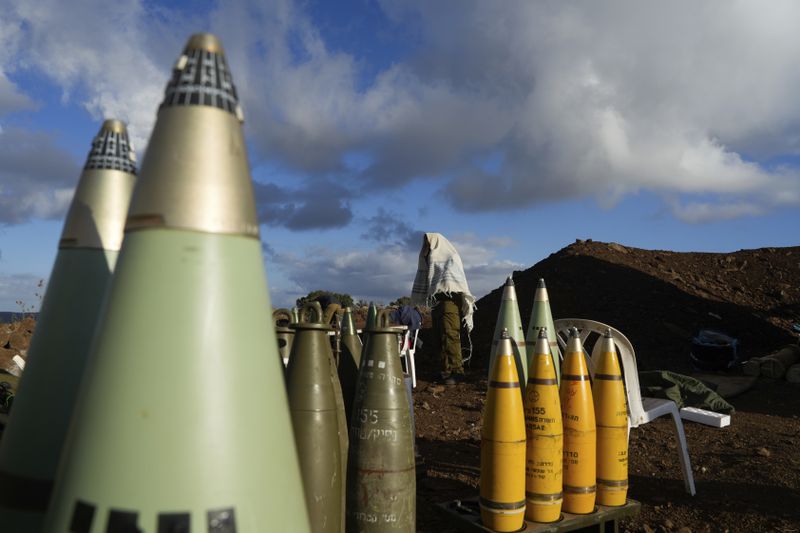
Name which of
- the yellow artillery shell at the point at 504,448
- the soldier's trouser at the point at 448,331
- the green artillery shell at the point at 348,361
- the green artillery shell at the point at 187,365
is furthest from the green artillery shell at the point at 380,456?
the soldier's trouser at the point at 448,331

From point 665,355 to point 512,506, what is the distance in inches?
367

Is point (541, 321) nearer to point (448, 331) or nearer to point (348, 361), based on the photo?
point (348, 361)

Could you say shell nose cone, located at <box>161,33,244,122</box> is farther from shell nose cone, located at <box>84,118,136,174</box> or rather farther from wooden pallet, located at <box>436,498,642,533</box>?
wooden pallet, located at <box>436,498,642,533</box>

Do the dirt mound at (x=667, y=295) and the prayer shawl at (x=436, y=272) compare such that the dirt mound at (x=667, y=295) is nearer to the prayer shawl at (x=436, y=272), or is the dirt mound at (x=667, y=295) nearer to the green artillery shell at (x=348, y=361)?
the prayer shawl at (x=436, y=272)

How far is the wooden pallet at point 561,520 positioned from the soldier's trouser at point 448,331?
15.3 ft

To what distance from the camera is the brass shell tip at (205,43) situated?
49.0 inches

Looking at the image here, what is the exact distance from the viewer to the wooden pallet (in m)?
2.78

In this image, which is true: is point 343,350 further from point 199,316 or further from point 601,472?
point 199,316

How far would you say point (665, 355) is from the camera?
430 inches

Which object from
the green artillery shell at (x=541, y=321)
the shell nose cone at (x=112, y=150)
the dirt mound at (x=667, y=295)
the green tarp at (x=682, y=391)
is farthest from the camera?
the dirt mound at (x=667, y=295)

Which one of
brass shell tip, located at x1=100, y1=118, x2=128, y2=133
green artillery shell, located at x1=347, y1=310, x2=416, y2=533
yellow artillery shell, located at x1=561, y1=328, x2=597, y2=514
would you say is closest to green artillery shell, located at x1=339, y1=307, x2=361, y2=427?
green artillery shell, located at x1=347, y1=310, x2=416, y2=533

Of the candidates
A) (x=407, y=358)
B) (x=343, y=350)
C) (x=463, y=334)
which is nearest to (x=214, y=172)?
(x=343, y=350)

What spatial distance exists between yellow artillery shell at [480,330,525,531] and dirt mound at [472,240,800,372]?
25.6ft

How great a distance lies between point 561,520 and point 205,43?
259cm
